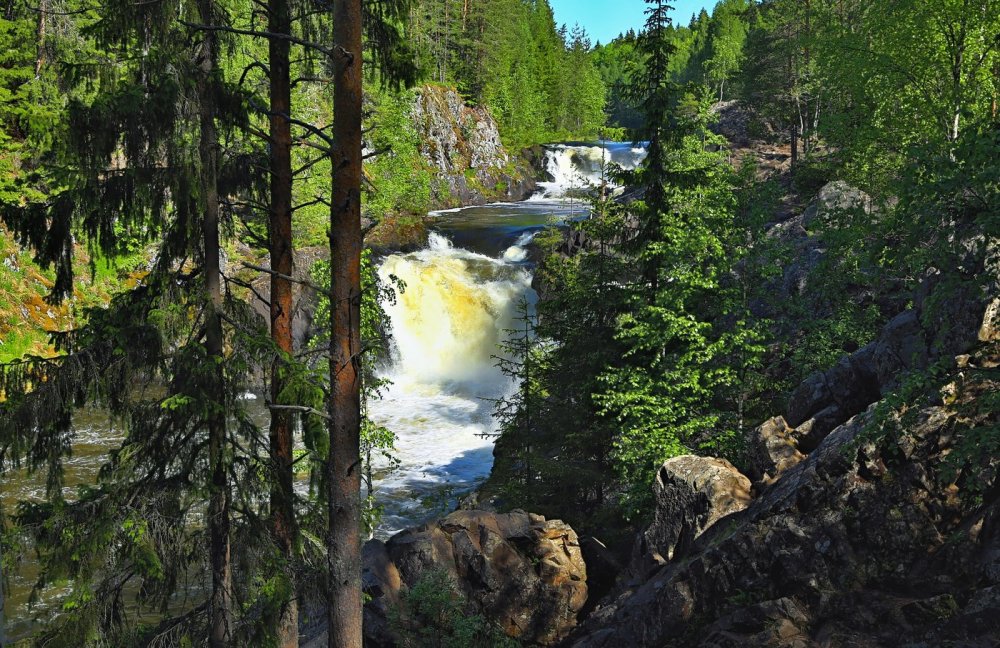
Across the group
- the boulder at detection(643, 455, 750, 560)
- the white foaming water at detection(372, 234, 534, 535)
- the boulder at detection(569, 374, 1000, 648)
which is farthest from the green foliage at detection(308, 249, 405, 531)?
the white foaming water at detection(372, 234, 534, 535)

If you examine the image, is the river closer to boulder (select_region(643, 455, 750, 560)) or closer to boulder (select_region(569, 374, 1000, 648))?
boulder (select_region(643, 455, 750, 560))

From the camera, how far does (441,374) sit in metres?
31.2

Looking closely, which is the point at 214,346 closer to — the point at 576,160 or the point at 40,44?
the point at 40,44

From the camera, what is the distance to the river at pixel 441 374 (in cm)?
2095

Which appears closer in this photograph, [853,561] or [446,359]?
[853,561]

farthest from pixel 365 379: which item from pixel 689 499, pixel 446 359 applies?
pixel 446 359

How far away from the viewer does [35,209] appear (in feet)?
22.2

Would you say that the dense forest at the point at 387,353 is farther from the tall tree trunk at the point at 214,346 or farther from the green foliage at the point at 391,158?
the green foliage at the point at 391,158

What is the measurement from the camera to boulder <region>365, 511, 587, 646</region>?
521 inches

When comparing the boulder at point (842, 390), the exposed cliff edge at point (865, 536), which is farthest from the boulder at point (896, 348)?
the boulder at point (842, 390)

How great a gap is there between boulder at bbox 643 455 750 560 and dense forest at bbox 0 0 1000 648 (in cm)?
9

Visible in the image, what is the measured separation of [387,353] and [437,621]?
5.35m

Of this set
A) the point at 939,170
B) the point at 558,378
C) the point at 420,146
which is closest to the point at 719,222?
the point at 558,378

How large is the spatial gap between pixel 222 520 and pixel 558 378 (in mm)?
12320
